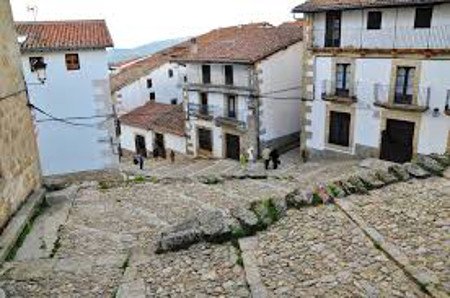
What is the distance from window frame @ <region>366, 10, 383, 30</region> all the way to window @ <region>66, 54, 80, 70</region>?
1183cm

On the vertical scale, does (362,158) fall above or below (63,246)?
below

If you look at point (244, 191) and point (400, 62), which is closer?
point (244, 191)

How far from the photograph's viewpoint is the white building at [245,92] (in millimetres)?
22891

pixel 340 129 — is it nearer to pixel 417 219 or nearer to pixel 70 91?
pixel 70 91

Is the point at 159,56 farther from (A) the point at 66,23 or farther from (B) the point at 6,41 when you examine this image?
(B) the point at 6,41

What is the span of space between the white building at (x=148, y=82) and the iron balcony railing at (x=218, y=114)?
7.47 m

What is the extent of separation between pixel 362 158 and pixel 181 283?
15.6 metres

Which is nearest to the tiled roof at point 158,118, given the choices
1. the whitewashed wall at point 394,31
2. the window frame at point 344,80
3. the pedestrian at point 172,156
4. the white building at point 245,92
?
the pedestrian at point 172,156

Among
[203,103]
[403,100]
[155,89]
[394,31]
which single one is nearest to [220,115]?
[203,103]

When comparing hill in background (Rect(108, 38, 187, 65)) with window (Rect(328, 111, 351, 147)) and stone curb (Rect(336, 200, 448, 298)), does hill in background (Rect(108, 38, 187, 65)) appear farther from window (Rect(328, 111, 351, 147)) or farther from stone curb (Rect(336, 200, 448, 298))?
stone curb (Rect(336, 200, 448, 298))

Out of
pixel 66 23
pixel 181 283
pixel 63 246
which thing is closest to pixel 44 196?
pixel 63 246

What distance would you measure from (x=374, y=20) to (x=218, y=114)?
10176 millimetres

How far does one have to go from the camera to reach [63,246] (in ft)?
27.0

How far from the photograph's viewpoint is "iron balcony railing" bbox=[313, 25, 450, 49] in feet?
54.0
